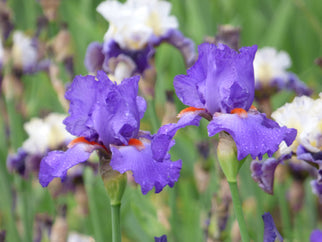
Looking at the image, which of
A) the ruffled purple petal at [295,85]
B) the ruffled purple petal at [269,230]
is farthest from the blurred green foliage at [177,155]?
the ruffled purple petal at [269,230]

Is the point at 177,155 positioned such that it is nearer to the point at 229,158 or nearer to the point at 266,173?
the point at 266,173

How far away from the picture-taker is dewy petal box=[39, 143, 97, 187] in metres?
0.50

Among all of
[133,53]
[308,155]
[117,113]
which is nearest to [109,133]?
[117,113]

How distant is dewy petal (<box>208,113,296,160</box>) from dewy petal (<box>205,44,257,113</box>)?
4cm

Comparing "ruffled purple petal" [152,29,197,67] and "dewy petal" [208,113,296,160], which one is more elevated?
"ruffled purple petal" [152,29,197,67]

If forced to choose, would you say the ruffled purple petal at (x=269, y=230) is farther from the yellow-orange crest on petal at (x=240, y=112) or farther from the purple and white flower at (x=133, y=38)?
the purple and white flower at (x=133, y=38)

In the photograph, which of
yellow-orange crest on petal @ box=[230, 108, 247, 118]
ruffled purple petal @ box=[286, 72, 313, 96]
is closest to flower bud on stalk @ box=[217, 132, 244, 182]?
yellow-orange crest on petal @ box=[230, 108, 247, 118]

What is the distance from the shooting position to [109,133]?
55 centimetres

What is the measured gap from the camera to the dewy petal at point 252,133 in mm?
475

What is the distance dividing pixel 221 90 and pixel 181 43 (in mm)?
580

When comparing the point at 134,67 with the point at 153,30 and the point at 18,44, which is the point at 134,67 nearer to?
the point at 153,30

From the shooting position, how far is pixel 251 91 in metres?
0.55

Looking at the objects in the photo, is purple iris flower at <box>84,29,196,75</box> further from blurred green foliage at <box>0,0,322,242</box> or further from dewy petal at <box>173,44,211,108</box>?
dewy petal at <box>173,44,211,108</box>

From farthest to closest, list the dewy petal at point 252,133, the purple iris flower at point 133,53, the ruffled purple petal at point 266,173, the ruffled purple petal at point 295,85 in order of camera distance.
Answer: the ruffled purple petal at point 295,85 < the purple iris flower at point 133,53 < the ruffled purple petal at point 266,173 < the dewy petal at point 252,133
